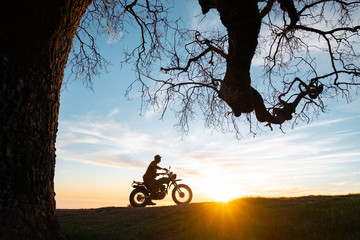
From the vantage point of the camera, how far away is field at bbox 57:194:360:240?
167 inches

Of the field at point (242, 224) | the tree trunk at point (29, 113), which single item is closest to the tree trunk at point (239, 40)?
the field at point (242, 224)

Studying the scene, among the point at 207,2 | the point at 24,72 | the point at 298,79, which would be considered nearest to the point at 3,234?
the point at 24,72

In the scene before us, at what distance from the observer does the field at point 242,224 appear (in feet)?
13.9

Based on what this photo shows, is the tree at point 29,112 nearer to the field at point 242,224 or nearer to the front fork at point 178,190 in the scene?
the field at point 242,224

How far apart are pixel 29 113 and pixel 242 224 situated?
4.01 m

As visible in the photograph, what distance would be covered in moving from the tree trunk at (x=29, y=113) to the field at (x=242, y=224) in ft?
7.45

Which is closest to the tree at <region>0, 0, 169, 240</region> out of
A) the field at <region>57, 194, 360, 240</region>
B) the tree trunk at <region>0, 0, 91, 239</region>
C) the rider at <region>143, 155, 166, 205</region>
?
the tree trunk at <region>0, 0, 91, 239</region>

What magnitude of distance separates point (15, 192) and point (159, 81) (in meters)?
5.33

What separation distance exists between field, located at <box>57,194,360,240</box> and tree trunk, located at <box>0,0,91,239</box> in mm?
2270

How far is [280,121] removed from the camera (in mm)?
7758

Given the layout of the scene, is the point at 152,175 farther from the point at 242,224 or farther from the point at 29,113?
the point at 29,113

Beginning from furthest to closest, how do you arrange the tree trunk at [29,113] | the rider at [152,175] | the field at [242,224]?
1. the rider at [152,175]
2. the field at [242,224]
3. the tree trunk at [29,113]

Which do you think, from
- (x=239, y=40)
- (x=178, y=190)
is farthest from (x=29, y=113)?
(x=178, y=190)

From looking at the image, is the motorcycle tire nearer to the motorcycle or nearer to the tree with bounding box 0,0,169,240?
the motorcycle
